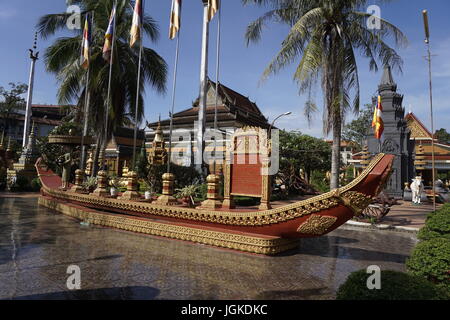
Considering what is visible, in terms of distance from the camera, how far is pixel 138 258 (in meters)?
5.28

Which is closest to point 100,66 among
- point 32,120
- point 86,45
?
point 86,45

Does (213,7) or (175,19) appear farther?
(213,7)

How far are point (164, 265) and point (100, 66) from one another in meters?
15.5

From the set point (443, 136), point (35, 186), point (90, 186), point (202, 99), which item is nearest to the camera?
point (90, 186)

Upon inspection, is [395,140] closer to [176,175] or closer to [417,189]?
[417,189]

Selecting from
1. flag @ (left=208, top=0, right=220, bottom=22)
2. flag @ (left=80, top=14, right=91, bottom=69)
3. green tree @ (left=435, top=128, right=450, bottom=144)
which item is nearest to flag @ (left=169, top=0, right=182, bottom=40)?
flag @ (left=208, top=0, right=220, bottom=22)

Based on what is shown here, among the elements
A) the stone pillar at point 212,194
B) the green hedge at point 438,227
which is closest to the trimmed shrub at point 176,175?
the stone pillar at point 212,194

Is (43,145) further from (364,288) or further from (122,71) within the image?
(364,288)

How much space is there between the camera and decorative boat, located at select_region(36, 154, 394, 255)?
15.6ft

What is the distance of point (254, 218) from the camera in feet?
18.7
